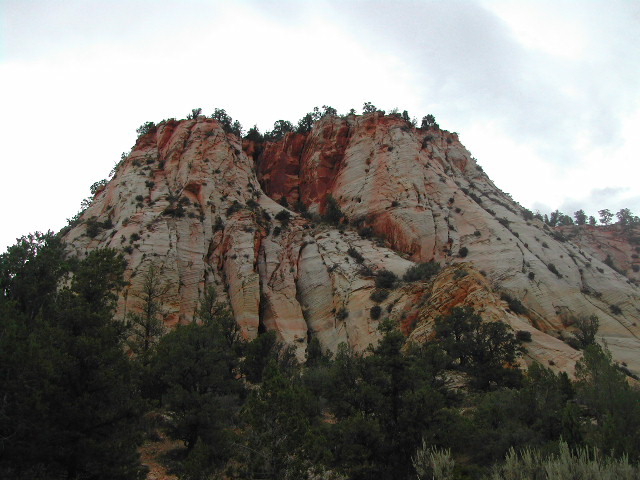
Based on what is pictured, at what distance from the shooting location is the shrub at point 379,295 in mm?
37591

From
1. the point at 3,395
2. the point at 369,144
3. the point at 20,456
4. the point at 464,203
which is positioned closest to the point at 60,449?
the point at 20,456

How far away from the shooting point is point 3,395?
12.1 m

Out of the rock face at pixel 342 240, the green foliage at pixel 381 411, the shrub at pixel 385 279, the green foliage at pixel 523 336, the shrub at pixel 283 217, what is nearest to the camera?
the green foliage at pixel 381 411

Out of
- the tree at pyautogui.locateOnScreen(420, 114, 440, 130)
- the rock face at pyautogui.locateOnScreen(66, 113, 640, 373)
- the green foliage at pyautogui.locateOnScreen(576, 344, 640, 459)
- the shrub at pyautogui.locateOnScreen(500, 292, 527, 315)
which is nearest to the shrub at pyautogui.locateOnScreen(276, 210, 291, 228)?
the rock face at pyautogui.locateOnScreen(66, 113, 640, 373)

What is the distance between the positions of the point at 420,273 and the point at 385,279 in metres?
3.10

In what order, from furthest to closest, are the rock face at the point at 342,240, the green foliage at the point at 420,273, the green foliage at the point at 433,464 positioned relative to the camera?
the green foliage at the point at 420,273 < the rock face at the point at 342,240 < the green foliage at the point at 433,464

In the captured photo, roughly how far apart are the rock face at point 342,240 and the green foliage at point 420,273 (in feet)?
5.18

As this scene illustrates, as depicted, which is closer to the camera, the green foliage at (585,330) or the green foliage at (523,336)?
the green foliage at (523,336)

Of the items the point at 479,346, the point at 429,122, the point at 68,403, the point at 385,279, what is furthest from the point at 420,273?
the point at 429,122

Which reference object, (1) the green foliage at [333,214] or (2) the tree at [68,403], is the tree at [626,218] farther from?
(2) the tree at [68,403]

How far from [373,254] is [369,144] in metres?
23.5

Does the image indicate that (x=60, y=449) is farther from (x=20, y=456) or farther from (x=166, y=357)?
(x=166, y=357)

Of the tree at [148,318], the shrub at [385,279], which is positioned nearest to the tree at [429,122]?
the shrub at [385,279]

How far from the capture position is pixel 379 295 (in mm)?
38000
